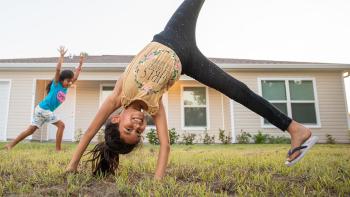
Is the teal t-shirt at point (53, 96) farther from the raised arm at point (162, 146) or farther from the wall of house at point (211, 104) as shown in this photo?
the wall of house at point (211, 104)

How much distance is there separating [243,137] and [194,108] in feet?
8.05

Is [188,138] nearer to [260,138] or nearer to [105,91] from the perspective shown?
[260,138]

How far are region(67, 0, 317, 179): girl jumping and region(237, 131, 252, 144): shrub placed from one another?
817 cm

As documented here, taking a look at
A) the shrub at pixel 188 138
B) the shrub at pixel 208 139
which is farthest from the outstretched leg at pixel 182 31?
the shrub at pixel 208 139

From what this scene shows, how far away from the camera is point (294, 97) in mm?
11039

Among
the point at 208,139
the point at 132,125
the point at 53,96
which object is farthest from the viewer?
the point at 208,139

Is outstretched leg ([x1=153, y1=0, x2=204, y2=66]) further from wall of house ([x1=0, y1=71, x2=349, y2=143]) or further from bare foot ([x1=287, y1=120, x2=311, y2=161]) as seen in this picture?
wall of house ([x1=0, y1=71, x2=349, y2=143])

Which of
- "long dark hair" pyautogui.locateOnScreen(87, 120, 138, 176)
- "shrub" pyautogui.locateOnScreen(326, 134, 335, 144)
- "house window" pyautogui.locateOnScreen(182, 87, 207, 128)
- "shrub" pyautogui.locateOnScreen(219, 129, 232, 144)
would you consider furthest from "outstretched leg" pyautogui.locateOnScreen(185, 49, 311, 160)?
"shrub" pyautogui.locateOnScreen(326, 134, 335, 144)

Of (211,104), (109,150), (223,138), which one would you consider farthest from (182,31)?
(211,104)

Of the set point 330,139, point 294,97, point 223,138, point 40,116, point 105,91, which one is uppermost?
point 105,91

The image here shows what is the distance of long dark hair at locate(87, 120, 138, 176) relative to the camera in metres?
2.32

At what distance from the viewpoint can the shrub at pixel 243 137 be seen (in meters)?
10.6

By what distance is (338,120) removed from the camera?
36.2 ft

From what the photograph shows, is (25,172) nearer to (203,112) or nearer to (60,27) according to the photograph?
(203,112)
